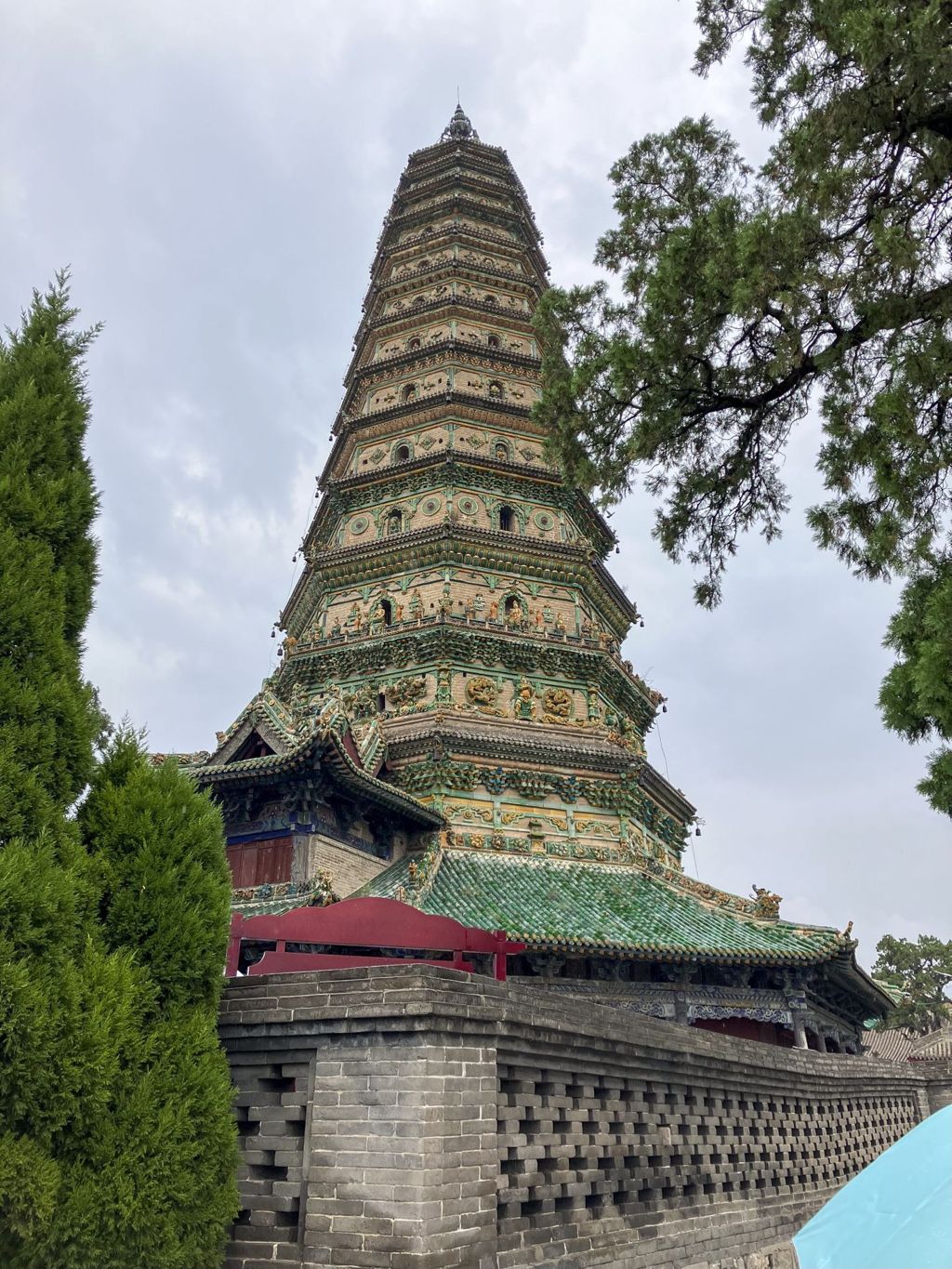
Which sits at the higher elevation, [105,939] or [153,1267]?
[105,939]

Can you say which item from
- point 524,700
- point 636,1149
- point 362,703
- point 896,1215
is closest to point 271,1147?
point 636,1149

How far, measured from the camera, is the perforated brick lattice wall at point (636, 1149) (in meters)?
6.70

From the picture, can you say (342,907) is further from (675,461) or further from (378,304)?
(378,304)

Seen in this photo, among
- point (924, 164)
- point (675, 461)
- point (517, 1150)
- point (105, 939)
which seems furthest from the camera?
point (675, 461)

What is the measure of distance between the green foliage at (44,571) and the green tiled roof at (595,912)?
31.8 ft

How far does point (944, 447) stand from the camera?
26.1ft

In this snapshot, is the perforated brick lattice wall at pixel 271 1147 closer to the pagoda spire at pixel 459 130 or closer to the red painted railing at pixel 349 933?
the red painted railing at pixel 349 933

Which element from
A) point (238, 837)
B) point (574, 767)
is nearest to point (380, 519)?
point (574, 767)

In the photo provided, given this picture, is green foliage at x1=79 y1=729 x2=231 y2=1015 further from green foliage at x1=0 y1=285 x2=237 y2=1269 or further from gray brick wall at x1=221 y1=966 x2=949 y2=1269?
gray brick wall at x1=221 y1=966 x2=949 y2=1269

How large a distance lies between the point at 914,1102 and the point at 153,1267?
14.3 meters

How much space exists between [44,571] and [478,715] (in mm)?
13445

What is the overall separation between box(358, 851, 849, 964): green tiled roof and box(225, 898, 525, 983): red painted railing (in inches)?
241

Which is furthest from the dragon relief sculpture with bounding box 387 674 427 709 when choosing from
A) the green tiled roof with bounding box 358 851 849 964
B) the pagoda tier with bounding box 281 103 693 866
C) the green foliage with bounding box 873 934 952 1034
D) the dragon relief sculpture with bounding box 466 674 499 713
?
the green foliage with bounding box 873 934 952 1034

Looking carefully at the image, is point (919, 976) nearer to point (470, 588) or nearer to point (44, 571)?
point (470, 588)
